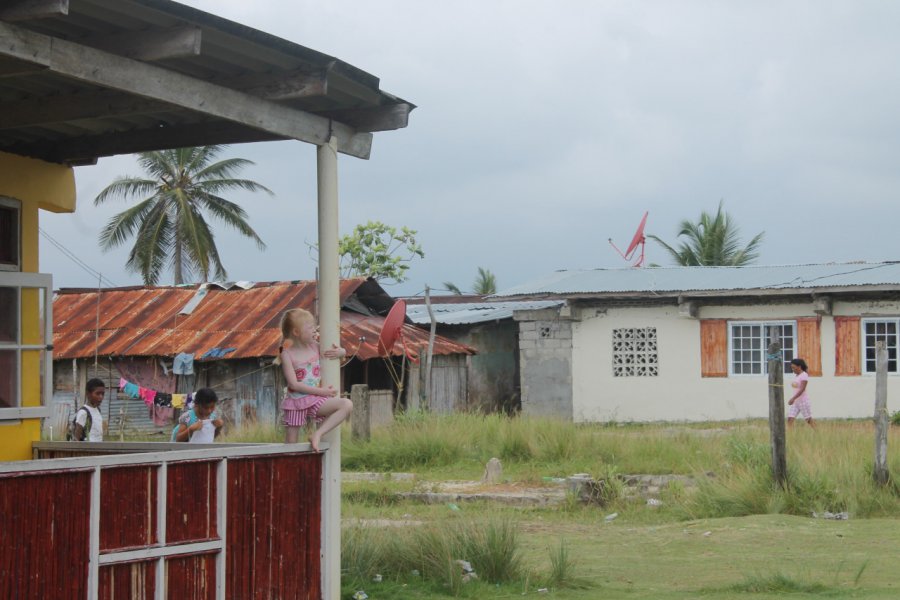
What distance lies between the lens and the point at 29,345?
8164 mm

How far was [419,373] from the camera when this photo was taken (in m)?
25.0

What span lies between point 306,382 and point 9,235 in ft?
8.31

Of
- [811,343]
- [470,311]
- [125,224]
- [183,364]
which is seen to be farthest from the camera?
[125,224]

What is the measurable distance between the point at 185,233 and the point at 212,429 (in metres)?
29.1

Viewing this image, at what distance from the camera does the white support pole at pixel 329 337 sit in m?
7.12

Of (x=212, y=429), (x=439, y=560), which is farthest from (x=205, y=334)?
(x=439, y=560)

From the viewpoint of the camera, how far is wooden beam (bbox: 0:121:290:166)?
7559 mm

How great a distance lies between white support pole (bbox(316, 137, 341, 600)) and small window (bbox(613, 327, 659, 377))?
18577mm

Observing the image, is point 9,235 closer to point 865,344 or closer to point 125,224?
point 865,344

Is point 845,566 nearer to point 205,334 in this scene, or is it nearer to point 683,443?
point 683,443

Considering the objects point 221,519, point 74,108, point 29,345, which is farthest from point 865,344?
point 74,108

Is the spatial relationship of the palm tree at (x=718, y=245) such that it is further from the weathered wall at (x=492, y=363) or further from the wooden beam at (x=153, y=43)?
the wooden beam at (x=153, y=43)

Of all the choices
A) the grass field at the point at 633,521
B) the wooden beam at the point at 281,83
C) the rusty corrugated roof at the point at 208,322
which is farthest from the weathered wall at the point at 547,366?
the wooden beam at the point at 281,83

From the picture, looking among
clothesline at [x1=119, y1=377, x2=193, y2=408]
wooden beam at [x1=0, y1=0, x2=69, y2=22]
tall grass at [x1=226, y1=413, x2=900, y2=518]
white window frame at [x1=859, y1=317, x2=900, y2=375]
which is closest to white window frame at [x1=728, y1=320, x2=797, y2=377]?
white window frame at [x1=859, y1=317, x2=900, y2=375]
